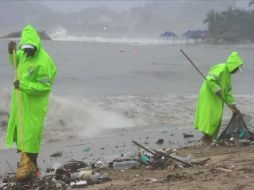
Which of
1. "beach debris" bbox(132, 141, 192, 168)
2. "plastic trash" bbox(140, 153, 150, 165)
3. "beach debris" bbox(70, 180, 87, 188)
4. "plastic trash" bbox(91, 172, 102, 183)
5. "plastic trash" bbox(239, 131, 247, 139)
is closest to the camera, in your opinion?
"beach debris" bbox(70, 180, 87, 188)

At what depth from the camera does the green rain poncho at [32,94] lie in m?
6.41

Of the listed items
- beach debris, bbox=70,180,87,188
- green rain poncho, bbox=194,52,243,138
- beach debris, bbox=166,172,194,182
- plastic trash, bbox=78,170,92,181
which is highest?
green rain poncho, bbox=194,52,243,138

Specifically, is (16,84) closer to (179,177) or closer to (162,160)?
(179,177)

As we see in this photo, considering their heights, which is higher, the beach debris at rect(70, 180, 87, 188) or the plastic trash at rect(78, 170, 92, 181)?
the plastic trash at rect(78, 170, 92, 181)

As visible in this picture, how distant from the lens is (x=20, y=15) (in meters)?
154

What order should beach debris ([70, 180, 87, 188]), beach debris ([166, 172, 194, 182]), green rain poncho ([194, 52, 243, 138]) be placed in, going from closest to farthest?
beach debris ([166, 172, 194, 182]), beach debris ([70, 180, 87, 188]), green rain poncho ([194, 52, 243, 138])

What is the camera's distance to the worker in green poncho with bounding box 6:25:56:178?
6.41m

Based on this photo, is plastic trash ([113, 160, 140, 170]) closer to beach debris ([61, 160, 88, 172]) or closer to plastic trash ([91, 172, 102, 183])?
beach debris ([61, 160, 88, 172])

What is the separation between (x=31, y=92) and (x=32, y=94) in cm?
6

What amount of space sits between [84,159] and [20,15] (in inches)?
5867

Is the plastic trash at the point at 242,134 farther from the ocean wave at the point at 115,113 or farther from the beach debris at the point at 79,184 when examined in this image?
the beach debris at the point at 79,184

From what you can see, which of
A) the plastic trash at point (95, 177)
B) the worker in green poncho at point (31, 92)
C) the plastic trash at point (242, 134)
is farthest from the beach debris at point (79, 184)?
the plastic trash at point (242, 134)

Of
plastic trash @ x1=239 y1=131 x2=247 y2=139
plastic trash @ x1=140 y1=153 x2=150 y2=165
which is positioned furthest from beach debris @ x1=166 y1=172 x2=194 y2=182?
plastic trash @ x1=239 y1=131 x2=247 y2=139

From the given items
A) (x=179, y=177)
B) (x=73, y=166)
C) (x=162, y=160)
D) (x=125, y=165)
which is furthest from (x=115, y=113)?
(x=179, y=177)
